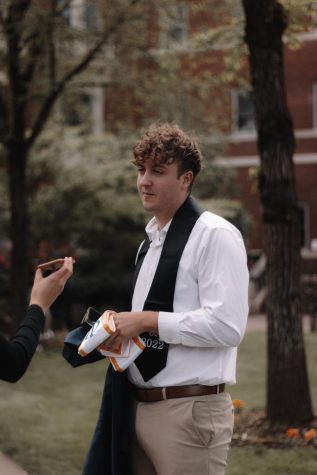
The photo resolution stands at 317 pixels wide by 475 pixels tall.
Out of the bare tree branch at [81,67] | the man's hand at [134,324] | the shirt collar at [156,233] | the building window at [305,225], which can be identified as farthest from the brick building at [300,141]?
the man's hand at [134,324]

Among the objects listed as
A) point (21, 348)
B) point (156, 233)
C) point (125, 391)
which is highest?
point (156, 233)

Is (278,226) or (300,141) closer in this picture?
(278,226)

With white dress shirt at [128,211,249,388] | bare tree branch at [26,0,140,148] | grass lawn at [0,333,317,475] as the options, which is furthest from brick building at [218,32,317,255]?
white dress shirt at [128,211,249,388]

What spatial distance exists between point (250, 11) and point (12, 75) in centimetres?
630

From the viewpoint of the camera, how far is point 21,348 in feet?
9.68

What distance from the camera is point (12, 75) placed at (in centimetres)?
1264

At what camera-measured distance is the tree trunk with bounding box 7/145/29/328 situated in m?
12.9

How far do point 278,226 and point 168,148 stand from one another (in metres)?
3.90

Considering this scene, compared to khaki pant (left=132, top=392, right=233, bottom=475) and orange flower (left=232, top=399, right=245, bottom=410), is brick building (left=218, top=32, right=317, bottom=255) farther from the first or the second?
khaki pant (left=132, top=392, right=233, bottom=475)

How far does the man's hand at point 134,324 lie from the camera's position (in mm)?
→ 3137

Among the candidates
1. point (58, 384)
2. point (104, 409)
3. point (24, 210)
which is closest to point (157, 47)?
point (24, 210)

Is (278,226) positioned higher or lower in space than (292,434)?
higher

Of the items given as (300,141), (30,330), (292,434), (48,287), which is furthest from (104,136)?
(30,330)

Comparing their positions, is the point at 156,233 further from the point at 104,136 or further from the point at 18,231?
the point at 104,136
